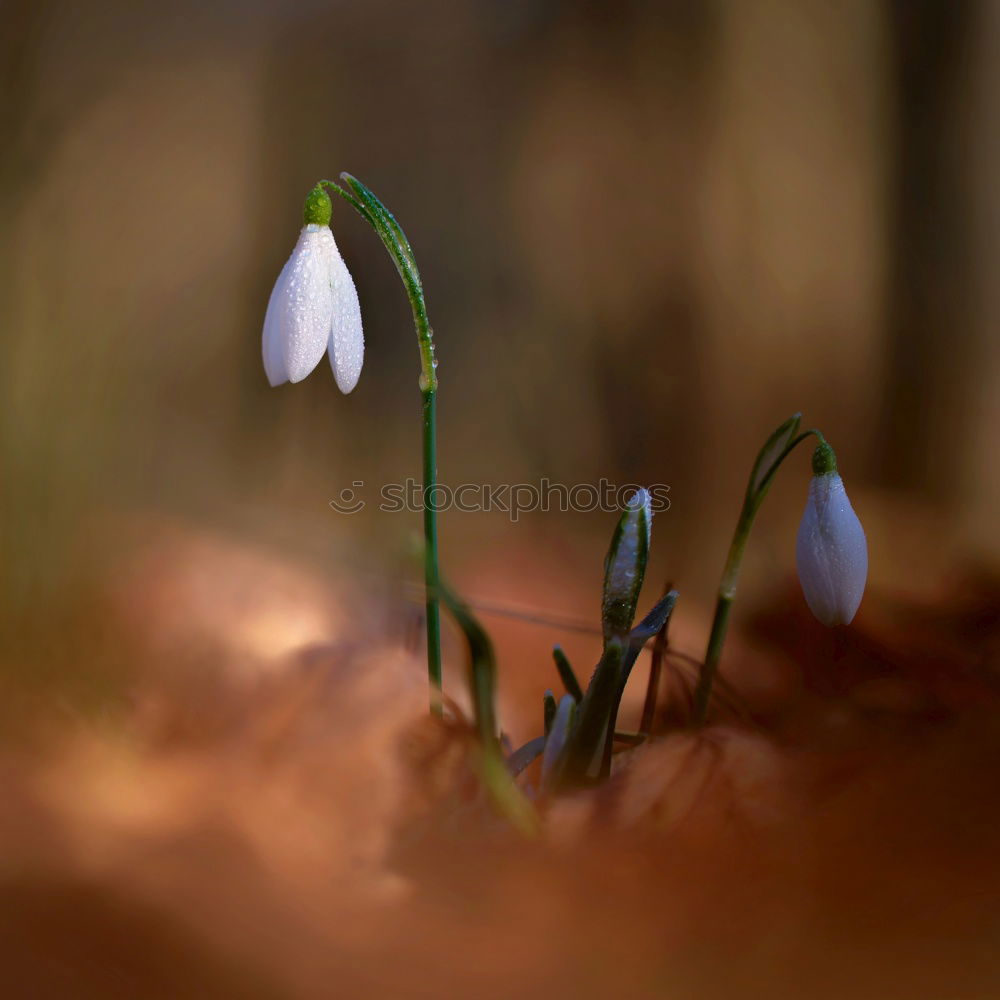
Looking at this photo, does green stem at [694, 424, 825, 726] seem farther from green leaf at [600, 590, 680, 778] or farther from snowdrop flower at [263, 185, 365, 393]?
snowdrop flower at [263, 185, 365, 393]

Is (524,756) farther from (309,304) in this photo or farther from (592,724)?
(309,304)

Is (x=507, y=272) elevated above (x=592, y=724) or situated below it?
above

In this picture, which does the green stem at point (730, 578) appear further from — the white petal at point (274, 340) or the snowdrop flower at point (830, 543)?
the white petal at point (274, 340)

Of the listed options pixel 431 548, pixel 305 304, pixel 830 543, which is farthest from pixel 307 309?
pixel 830 543

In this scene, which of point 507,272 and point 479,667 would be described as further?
point 507,272

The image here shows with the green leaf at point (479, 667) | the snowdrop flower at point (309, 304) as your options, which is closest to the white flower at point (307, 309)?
the snowdrop flower at point (309, 304)

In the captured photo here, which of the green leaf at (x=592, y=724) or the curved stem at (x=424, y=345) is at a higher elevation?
the curved stem at (x=424, y=345)

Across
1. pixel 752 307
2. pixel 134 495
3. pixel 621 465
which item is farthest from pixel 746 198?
pixel 134 495

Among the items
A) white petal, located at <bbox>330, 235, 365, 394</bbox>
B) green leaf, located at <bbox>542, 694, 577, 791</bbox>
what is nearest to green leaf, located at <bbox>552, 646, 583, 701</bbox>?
green leaf, located at <bbox>542, 694, 577, 791</bbox>
